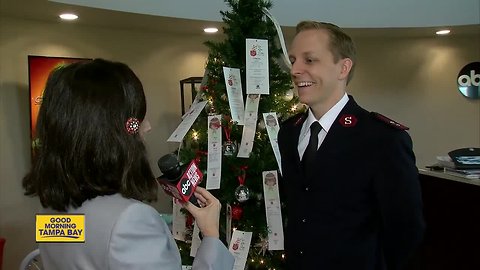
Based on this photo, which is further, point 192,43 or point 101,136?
point 192,43

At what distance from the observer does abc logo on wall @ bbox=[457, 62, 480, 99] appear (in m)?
5.27

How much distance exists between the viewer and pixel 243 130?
206 cm

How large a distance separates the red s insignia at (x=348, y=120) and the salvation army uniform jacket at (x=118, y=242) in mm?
909

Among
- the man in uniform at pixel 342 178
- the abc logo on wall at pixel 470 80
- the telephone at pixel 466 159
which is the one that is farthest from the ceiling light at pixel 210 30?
the abc logo on wall at pixel 470 80

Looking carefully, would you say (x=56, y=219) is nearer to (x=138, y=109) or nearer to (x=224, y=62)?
(x=138, y=109)

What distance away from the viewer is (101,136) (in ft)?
3.29

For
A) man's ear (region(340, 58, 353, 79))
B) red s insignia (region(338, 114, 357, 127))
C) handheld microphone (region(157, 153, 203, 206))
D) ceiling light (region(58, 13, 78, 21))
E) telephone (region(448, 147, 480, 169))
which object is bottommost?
telephone (region(448, 147, 480, 169))

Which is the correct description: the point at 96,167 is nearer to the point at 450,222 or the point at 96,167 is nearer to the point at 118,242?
the point at 118,242

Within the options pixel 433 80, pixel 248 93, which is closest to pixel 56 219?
pixel 248 93

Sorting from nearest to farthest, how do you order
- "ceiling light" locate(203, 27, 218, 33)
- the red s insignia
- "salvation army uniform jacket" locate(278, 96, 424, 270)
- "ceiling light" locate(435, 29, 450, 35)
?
"salvation army uniform jacket" locate(278, 96, 424, 270), the red s insignia, "ceiling light" locate(203, 27, 218, 33), "ceiling light" locate(435, 29, 450, 35)

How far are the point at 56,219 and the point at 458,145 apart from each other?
207 inches

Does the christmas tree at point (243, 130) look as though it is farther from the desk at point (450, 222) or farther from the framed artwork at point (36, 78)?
the framed artwork at point (36, 78)

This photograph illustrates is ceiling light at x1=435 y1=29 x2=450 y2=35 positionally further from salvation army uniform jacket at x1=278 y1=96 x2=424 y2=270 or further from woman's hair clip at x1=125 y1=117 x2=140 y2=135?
woman's hair clip at x1=125 y1=117 x2=140 y2=135

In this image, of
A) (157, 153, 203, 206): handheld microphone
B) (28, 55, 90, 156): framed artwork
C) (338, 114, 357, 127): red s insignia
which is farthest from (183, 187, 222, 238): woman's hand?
(28, 55, 90, 156): framed artwork
